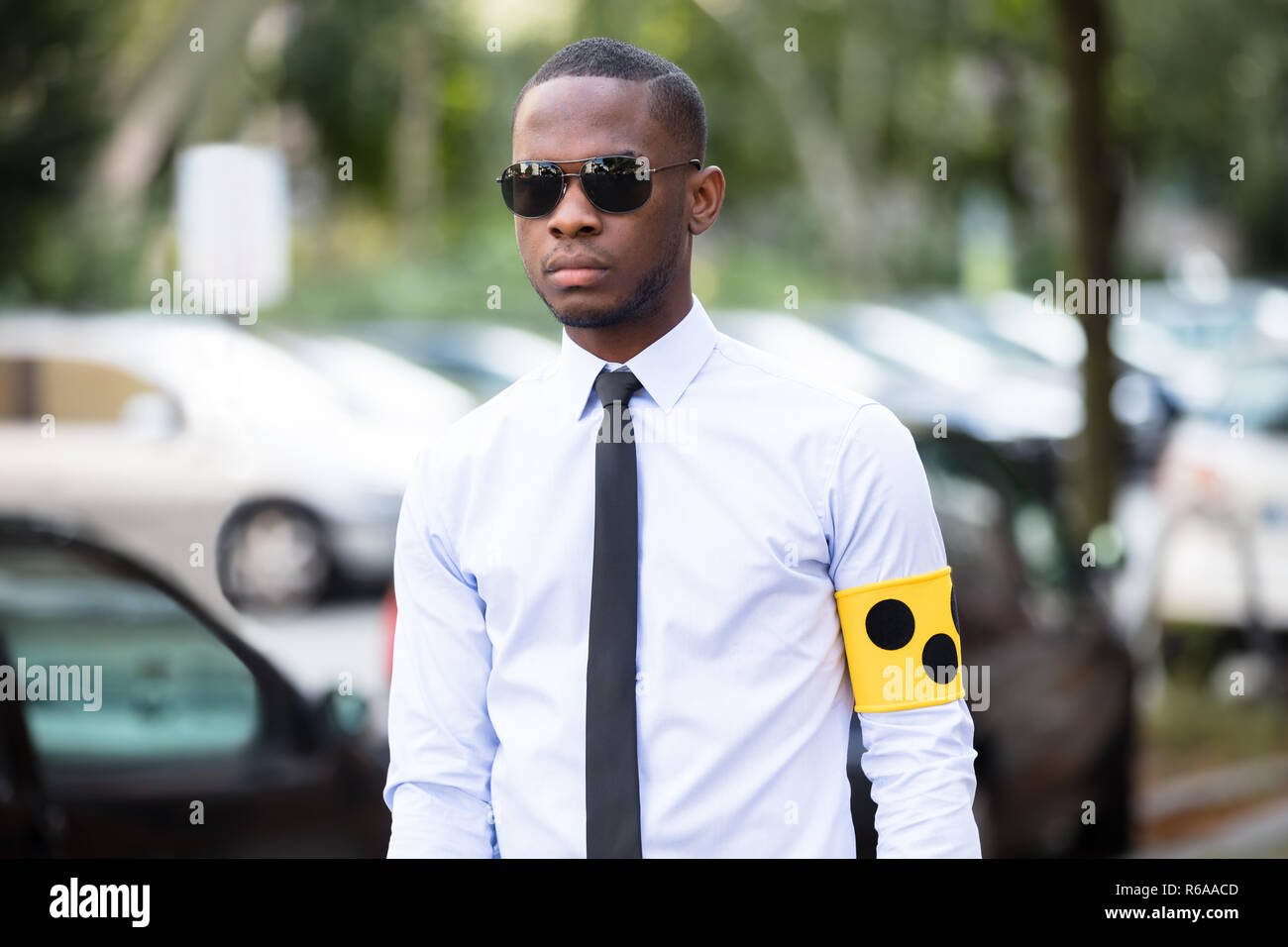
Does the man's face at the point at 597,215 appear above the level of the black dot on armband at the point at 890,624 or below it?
above

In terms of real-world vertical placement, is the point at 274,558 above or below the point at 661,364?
below

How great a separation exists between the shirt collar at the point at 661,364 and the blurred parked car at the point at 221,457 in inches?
318

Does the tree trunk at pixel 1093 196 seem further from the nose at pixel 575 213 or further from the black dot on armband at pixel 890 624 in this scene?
the nose at pixel 575 213

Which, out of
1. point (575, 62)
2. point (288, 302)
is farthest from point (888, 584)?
point (288, 302)

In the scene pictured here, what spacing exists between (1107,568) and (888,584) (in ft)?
13.8

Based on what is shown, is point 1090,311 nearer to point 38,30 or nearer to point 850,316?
point 38,30

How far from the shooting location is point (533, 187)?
2.13 meters

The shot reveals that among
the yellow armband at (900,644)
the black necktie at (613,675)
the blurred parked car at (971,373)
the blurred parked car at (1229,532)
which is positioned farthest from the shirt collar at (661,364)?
the blurred parked car at (971,373)

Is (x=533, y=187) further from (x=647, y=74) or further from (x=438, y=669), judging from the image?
(x=438, y=669)

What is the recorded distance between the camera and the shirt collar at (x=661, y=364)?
2191 mm

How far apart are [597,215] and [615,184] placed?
46mm

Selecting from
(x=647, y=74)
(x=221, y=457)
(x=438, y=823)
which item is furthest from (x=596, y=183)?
(x=221, y=457)

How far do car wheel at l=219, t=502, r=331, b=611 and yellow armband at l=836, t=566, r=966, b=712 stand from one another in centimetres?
849

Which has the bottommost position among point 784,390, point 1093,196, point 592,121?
point 784,390
